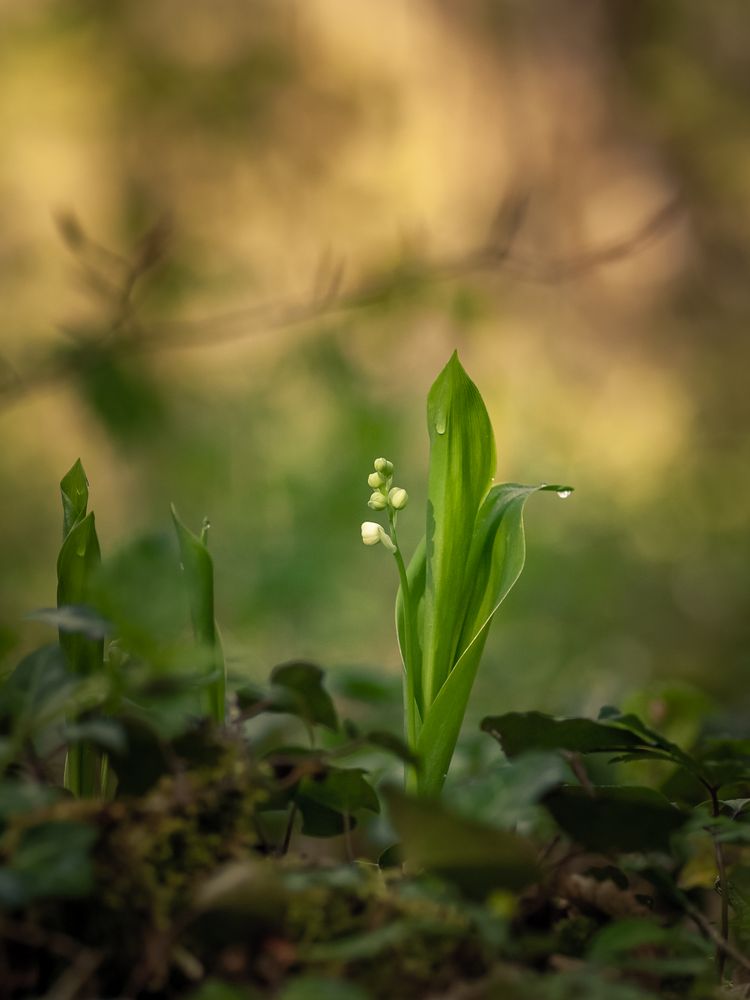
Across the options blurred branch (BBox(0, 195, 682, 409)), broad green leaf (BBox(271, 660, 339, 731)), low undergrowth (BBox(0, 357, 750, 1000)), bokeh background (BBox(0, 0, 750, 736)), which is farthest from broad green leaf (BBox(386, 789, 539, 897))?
bokeh background (BBox(0, 0, 750, 736))

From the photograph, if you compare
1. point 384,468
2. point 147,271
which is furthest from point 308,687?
point 147,271

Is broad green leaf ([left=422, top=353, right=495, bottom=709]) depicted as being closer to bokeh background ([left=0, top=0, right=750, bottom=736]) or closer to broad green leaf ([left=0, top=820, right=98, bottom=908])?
broad green leaf ([left=0, top=820, right=98, bottom=908])

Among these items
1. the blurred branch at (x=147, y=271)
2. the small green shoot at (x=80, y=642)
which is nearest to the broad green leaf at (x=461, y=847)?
the small green shoot at (x=80, y=642)

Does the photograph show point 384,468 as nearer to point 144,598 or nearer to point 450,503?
point 450,503

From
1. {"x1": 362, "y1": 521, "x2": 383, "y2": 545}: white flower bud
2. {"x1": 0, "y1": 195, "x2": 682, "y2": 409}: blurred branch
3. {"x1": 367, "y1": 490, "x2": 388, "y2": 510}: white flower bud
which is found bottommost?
{"x1": 362, "y1": 521, "x2": 383, "y2": 545}: white flower bud

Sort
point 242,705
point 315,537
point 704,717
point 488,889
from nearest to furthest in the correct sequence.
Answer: point 488,889
point 242,705
point 704,717
point 315,537

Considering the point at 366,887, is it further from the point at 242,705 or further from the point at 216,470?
the point at 216,470

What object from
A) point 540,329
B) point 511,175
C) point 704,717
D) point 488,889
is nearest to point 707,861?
point 704,717
